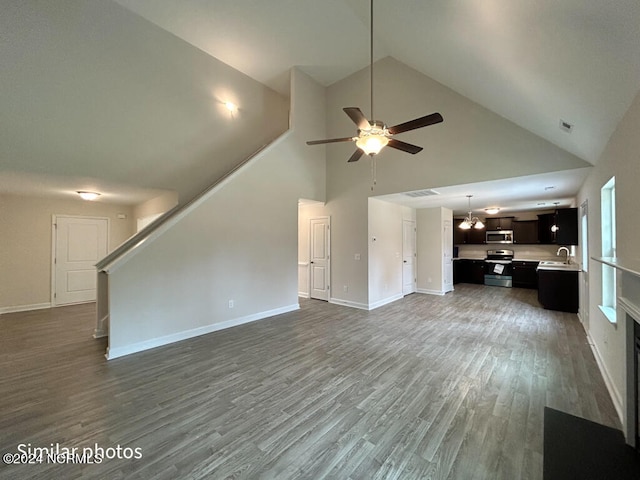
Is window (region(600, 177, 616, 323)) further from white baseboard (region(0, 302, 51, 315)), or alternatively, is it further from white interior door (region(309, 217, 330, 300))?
white baseboard (region(0, 302, 51, 315))

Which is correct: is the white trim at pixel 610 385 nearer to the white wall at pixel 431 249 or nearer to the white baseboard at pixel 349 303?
the white baseboard at pixel 349 303

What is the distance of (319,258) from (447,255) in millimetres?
3933

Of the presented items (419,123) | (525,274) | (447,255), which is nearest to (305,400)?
(419,123)

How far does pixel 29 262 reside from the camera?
573 cm

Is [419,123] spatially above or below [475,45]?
below

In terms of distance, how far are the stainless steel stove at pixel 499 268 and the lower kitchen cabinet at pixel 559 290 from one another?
279 cm

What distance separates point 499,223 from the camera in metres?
8.90

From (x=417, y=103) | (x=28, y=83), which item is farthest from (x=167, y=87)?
(x=417, y=103)

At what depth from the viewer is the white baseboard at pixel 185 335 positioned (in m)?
3.43

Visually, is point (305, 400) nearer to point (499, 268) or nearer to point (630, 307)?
point (630, 307)

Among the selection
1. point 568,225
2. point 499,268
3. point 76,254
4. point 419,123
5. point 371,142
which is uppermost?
point 419,123

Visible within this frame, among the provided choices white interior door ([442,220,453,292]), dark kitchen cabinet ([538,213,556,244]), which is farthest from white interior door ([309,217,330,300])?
dark kitchen cabinet ([538,213,556,244])

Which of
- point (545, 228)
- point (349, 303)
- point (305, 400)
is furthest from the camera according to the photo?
point (545, 228)

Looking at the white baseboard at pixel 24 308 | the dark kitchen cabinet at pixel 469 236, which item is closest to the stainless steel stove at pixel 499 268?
the dark kitchen cabinet at pixel 469 236
